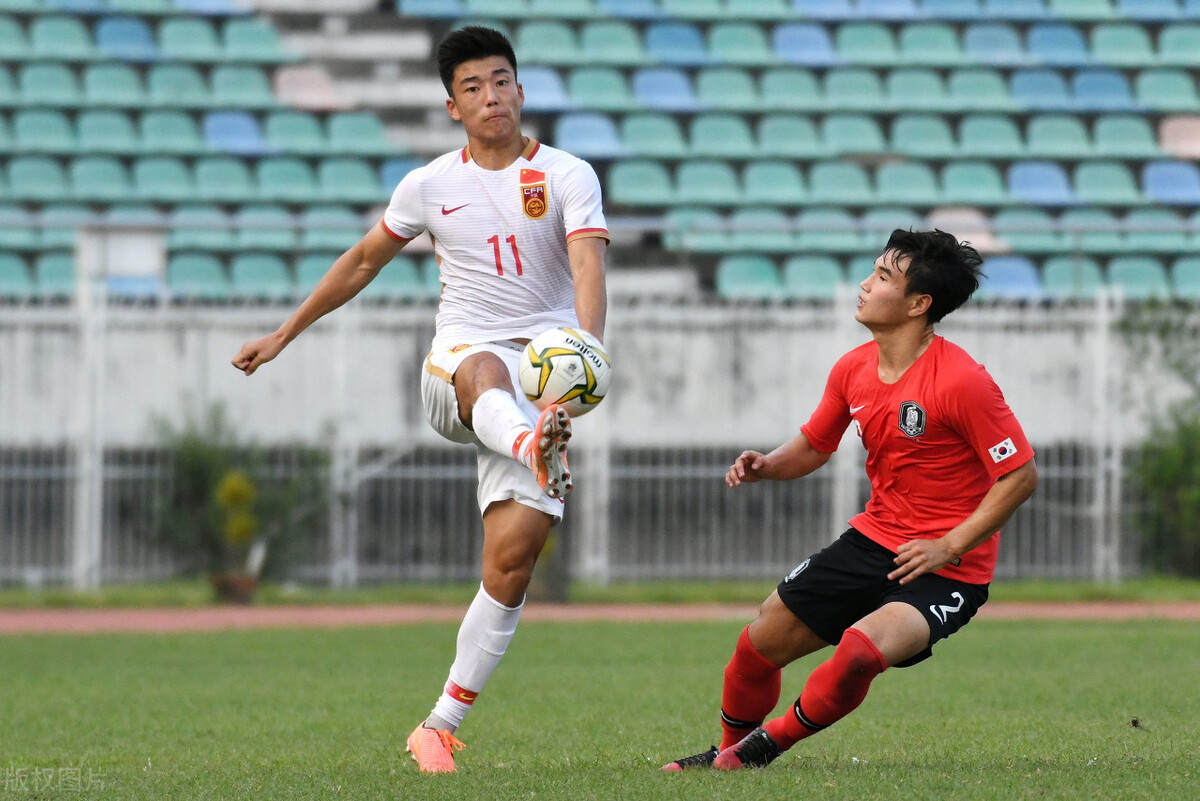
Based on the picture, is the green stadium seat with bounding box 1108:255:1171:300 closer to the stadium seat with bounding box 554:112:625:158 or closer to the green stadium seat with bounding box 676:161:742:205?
the green stadium seat with bounding box 676:161:742:205

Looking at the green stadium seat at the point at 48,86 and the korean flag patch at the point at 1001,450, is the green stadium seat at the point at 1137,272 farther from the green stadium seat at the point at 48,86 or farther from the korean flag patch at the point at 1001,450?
the korean flag patch at the point at 1001,450

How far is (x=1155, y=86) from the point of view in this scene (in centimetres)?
2056

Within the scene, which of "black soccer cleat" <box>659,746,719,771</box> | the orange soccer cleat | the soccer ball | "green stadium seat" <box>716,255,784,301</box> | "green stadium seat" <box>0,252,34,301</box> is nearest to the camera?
the soccer ball

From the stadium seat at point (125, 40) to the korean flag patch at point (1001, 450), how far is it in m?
17.1

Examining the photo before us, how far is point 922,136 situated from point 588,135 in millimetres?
4099

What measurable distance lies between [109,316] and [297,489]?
2199 millimetres

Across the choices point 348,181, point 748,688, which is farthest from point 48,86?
point 748,688

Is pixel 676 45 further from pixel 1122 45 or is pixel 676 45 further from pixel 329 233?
pixel 1122 45

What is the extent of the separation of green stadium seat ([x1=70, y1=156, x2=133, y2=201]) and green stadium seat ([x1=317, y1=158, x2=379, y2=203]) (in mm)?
2202

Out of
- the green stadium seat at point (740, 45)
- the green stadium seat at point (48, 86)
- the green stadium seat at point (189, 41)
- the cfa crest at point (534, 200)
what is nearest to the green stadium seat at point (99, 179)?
the green stadium seat at point (48, 86)

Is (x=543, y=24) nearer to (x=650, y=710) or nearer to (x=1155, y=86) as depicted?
(x=1155, y=86)

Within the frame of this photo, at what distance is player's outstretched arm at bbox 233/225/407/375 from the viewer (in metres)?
5.52

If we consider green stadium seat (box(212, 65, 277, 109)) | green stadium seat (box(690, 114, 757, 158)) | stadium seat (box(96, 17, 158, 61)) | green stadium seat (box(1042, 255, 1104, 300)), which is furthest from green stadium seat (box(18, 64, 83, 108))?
green stadium seat (box(1042, 255, 1104, 300))

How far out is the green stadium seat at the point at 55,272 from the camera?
17766mm
